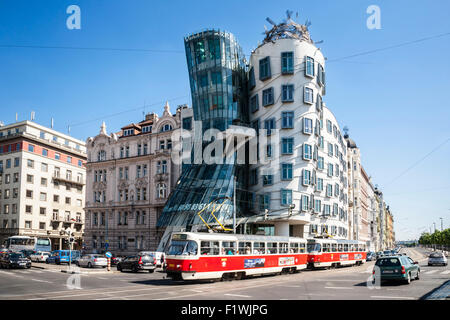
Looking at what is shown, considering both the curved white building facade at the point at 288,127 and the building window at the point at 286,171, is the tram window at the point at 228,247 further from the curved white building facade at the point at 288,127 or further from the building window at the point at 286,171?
the building window at the point at 286,171

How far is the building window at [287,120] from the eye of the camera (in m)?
53.7

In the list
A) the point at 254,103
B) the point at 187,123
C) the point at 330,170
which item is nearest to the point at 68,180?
the point at 187,123

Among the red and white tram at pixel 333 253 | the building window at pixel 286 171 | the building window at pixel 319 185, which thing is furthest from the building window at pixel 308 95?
the red and white tram at pixel 333 253

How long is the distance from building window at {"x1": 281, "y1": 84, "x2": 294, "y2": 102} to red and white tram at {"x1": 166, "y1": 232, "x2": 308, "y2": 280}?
23.7 meters

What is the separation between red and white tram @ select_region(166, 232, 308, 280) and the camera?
82.0 ft

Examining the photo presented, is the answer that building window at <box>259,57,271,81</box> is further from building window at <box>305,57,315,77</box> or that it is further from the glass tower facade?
building window at <box>305,57,315,77</box>

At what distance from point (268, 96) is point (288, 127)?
5.14 m

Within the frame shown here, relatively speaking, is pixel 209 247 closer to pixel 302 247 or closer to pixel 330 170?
pixel 302 247

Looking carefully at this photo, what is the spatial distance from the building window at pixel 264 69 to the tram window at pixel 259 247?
29.4 meters

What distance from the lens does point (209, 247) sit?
26250 millimetres

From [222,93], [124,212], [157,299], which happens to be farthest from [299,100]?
[157,299]

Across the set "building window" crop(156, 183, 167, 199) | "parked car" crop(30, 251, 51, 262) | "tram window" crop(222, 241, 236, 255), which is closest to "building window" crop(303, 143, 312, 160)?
"building window" crop(156, 183, 167, 199)

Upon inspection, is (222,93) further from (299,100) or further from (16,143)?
(16,143)
